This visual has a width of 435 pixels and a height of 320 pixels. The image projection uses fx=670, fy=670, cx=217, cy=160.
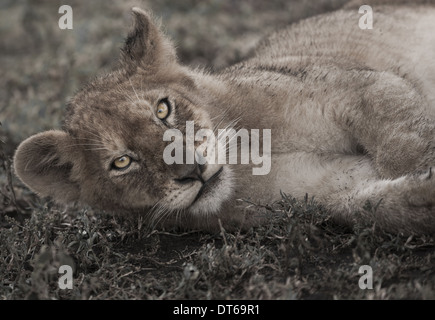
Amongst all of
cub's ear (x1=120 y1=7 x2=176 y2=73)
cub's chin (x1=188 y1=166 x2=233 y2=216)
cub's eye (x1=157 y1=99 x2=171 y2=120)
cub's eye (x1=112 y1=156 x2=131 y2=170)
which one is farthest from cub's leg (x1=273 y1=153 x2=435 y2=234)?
cub's ear (x1=120 y1=7 x2=176 y2=73)

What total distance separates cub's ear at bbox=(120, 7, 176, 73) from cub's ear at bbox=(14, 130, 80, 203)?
851 mm

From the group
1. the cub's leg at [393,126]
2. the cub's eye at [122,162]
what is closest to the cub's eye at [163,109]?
the cub's eye at [122,162]

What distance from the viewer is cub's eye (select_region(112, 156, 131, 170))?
4.74 metres

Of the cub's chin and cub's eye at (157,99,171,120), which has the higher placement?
cub's eye at (157,99,171,120)

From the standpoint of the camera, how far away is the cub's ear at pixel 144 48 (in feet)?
17.8

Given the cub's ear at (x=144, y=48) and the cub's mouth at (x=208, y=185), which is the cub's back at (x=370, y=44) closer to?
the cub's ear at (x=144, y=48)

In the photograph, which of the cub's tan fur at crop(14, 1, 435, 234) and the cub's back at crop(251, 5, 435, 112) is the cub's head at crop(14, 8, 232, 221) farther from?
the cub's back at crop(251, 5, 435, 112)

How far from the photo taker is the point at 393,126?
4.75m

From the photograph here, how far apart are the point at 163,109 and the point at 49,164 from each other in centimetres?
101
